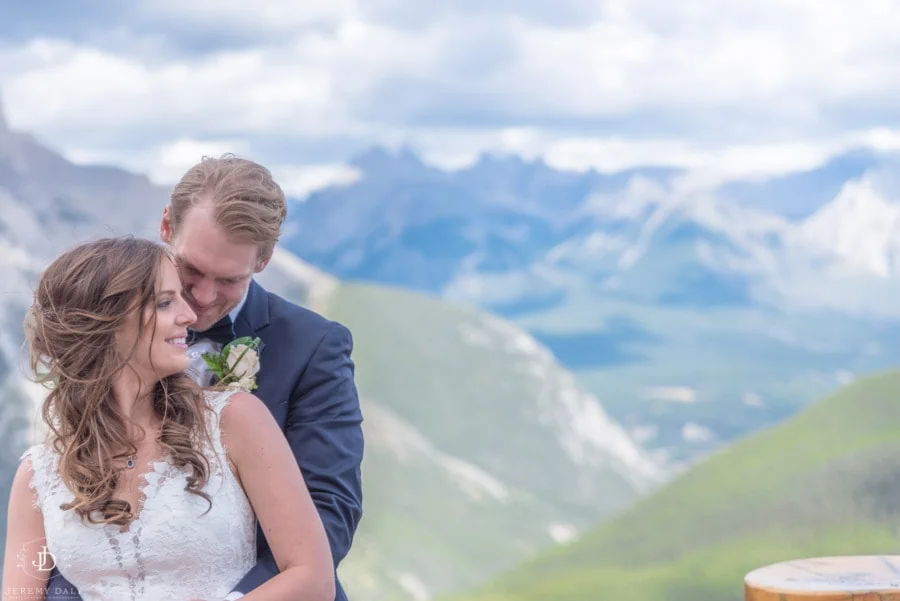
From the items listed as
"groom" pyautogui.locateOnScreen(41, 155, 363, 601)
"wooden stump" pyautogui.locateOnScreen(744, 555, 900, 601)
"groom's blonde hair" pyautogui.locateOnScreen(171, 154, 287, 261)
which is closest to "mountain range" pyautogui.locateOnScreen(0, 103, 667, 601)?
"wooden stump" pyautogui.locateOnScreen(744, 555, 900, 601)

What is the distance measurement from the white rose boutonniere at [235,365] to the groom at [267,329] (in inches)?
3.1

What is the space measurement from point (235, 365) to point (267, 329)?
0.30m

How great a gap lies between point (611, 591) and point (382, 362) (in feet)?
59.6

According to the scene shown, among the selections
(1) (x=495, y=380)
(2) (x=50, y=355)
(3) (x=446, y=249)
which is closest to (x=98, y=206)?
(1) (x=495, y=380)

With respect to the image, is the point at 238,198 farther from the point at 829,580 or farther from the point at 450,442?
the point at 450,442

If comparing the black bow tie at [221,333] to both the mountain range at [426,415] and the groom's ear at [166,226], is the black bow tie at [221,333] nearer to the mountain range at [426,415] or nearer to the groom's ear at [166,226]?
the groom's ear at [166,226]

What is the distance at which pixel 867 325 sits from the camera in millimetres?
40188

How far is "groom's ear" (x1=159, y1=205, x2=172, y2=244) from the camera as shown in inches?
119

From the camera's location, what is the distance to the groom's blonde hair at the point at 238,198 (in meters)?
2.86

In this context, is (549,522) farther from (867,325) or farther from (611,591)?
(867,325)

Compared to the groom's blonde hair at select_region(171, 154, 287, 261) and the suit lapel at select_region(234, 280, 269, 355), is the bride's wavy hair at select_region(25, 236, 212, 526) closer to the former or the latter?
the groom's blonde hair at select_region(171, 154, 287, 261)

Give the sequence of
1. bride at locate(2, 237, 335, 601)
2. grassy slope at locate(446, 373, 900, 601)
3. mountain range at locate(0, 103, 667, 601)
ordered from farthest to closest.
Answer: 1. mountain range at locate(0, 103, 667, 601)
2. grassy slope at locate(446, 373, 900, 601)
3. bride at locate(2, 237, 335, 601)

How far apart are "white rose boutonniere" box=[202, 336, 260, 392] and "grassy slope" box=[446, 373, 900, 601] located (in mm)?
12188

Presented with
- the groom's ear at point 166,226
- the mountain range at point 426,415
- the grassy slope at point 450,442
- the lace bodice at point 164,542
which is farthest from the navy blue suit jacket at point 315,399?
the grassy slope at point 450,442
